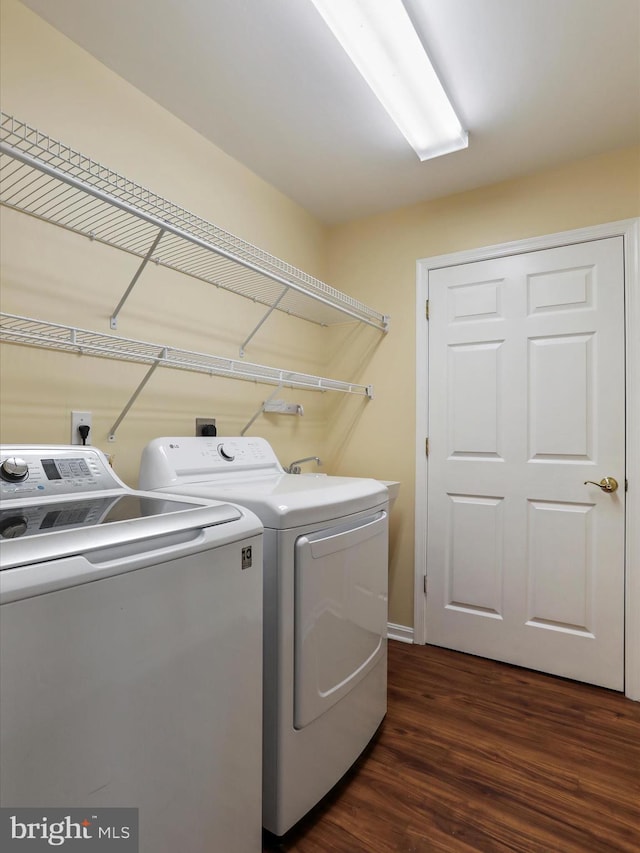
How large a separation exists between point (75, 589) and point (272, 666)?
2.33 ft

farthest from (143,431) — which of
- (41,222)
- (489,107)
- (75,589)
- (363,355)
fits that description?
(489,107)

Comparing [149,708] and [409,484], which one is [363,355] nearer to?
[409,484]

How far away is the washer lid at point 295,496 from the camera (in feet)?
4.30

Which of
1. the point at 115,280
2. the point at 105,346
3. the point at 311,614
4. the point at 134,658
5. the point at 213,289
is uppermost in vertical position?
the point at 213,289

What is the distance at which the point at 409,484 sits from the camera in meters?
2.70

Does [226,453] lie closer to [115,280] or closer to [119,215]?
[115,280]

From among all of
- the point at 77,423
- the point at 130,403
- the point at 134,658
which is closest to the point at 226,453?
the point at 130,403

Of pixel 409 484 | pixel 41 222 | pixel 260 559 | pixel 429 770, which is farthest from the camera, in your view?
pixel 409 484

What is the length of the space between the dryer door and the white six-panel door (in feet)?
Answer: 3.09

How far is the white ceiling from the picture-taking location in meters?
1.50

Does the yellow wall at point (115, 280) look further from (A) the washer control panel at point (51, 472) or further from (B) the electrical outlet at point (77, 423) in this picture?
(A) the washer control panel at point (51, 472)

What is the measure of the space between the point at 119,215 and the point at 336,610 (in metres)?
1.48

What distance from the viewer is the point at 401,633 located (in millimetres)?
2682
